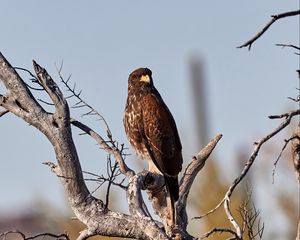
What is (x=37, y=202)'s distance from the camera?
58.2 ft

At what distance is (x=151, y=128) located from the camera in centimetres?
831

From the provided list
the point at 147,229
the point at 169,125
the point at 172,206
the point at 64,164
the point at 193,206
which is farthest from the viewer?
the point at 193,206

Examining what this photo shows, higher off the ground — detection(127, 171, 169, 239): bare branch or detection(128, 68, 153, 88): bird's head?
detection(128, 68, 153, 88): bird's head

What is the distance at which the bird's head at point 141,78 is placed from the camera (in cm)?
871

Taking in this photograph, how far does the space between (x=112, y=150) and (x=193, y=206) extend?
964 cm

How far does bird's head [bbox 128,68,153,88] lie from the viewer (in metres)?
8.71

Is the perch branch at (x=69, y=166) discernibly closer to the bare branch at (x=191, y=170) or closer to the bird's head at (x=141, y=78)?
the bare branch at (x=191, y=170)

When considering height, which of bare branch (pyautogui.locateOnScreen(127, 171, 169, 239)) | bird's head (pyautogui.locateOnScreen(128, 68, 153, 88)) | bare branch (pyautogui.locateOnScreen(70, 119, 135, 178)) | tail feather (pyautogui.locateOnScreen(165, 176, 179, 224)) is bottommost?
tail feather (pyautogui.locateOnScreen(165, 176, 179, 224))

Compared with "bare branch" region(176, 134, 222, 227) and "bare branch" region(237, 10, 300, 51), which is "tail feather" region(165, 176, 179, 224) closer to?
"bare branch" region(176, 134, 222, 227)

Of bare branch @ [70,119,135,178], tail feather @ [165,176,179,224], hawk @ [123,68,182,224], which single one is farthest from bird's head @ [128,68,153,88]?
bare branch @ [70,119,135,178]

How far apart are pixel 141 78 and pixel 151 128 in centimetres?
61

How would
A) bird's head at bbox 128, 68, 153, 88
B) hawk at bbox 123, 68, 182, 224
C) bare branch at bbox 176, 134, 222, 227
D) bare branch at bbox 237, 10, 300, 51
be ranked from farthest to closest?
bird's head at bbox 128, 68, 153, 88
hawk at bbox 123, 68, 182, 224
bare branch at bbox 176, 134, 222, 227
bare branch at bbox 237, 10, 300, 51

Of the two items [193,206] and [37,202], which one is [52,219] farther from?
[193,206]

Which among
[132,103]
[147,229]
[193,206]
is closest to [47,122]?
[147,229]
